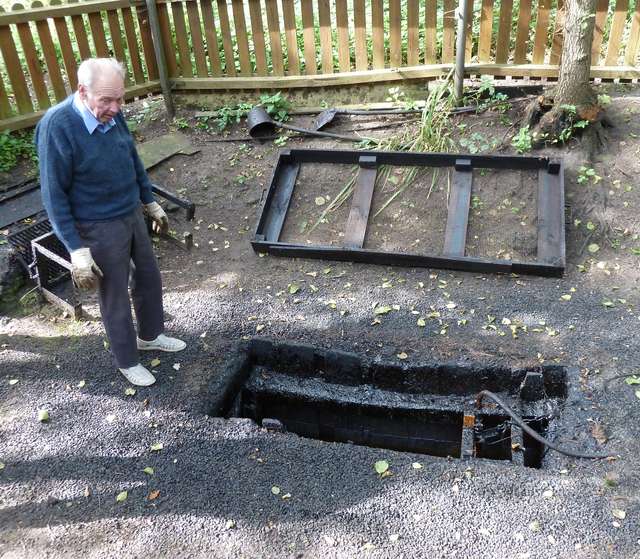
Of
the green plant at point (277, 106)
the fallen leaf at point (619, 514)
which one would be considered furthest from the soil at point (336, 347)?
the green plant at point (277, 106)

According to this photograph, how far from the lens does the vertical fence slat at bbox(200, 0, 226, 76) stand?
775cm

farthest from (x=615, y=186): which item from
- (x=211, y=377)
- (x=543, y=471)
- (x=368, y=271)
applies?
(x=211, y=377)

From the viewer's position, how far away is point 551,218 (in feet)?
18.8

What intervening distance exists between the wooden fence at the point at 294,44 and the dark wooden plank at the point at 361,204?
6.23 ft

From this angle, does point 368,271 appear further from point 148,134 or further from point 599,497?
point 148,134

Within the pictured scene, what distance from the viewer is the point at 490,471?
12.0 ft

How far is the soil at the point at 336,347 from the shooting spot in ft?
11.0

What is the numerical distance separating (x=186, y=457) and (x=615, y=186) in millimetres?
4733

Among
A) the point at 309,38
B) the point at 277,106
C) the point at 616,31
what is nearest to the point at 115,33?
the point at 277,106

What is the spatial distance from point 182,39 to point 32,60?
1.81 meters

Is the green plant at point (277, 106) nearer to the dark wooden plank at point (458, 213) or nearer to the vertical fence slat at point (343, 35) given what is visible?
the vertical fence slat at point (343, 35)

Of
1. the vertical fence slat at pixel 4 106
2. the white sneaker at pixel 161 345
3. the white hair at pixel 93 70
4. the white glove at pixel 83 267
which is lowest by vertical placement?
the white sneaker at pixel 161 345

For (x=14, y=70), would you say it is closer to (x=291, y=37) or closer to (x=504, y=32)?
(x=291, y=37)

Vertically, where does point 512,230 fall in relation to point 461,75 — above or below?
below
